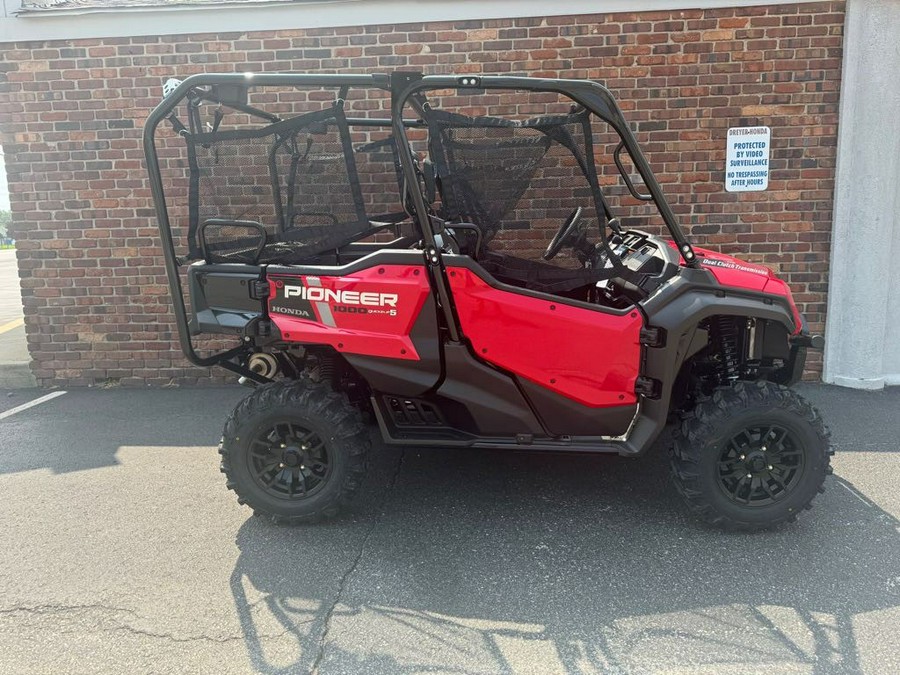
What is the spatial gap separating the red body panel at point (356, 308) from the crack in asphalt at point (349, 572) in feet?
2.93

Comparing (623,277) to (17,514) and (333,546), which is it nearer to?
(333,546)

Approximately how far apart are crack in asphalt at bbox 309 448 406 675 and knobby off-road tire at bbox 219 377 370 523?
8.8 inches

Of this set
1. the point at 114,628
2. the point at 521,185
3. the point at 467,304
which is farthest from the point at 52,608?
the point at 521,185

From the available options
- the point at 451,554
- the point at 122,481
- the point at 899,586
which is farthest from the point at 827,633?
the point at 122,481

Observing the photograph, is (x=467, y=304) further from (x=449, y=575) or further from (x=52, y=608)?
(x=52, y=608)

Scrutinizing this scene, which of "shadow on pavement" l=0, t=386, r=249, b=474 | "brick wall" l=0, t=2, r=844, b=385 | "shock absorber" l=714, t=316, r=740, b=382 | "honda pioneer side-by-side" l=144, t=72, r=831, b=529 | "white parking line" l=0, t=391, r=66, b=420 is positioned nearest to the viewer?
"honda pioneer side-by-side" l=144, t=72, r=831, b=529

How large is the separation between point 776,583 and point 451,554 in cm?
139

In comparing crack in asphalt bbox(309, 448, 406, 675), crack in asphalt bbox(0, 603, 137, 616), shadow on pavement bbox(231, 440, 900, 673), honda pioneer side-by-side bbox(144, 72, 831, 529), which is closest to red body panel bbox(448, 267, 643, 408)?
honda pioneer side-by-side bbox(144, 72, 831, 529)

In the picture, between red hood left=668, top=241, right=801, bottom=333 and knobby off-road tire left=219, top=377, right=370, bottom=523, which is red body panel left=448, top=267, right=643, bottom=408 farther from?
knobby off-road tire left=219, top=377, right=370, bottom=523

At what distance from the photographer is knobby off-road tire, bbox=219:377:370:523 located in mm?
3270

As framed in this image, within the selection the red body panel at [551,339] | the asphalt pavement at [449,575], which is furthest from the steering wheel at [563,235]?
the asphalt pavement at [449,575]

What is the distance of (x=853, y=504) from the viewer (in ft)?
11.5

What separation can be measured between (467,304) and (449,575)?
1196 millimetres

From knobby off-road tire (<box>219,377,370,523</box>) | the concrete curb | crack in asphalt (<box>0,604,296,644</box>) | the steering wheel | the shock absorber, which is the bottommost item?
crack in asphalt (<box>0,604,296,644</box>)
